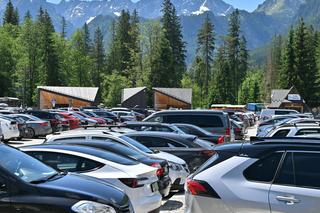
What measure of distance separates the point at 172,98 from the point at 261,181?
74176 mm

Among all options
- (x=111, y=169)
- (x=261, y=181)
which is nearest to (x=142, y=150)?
(x=111, y=169)

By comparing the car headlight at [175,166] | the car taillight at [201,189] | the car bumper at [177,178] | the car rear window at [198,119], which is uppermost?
the car taillight at [201,189]

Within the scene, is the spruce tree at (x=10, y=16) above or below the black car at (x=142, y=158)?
above

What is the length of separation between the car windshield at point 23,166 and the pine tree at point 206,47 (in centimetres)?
11514

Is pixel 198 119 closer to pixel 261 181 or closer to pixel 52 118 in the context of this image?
pixel 261 181

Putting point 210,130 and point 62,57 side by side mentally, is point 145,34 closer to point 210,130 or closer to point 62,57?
point 62,57

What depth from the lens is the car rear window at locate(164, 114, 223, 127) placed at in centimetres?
2005

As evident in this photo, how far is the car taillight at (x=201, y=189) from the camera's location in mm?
5883

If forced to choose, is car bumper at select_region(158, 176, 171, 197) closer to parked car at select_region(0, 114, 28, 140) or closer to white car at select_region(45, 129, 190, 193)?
white car at select_region(45, 129, 190, 193)

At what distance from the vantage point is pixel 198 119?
66.9 ft

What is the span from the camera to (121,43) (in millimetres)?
120250

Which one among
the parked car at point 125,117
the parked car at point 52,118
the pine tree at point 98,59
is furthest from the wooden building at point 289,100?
the parked car at point 52,118

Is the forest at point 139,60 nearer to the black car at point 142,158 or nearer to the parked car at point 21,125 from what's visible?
the parked car at point 21,125

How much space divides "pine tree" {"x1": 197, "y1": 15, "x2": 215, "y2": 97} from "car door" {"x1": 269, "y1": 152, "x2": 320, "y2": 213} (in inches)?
4562
